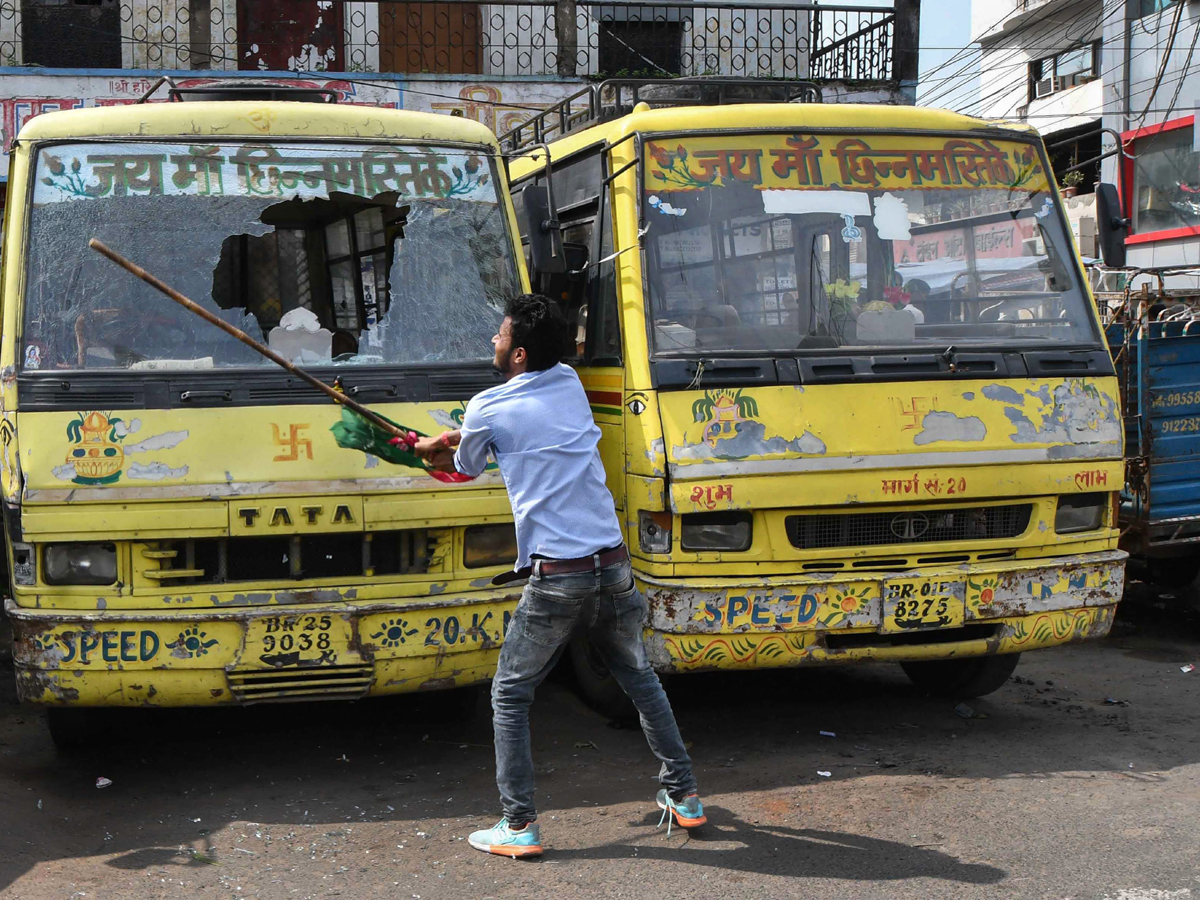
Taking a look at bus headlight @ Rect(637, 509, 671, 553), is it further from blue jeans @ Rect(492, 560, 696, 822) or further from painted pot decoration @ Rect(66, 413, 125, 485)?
painted pot decoration @ Rect(66, 413, 125, 485)

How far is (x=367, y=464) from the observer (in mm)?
4965

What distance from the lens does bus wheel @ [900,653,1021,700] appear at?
6152 millimetres

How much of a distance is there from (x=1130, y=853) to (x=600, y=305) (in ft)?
9.82

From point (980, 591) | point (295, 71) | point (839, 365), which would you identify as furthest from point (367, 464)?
point (295, 71)

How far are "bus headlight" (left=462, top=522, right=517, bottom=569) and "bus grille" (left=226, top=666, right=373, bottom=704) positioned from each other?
57cm

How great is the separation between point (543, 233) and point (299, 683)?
210 centimetres

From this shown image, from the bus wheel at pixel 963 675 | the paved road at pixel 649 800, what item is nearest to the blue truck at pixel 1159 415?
the paved road at pixel 649 800

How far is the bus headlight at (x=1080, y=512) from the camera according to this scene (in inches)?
221

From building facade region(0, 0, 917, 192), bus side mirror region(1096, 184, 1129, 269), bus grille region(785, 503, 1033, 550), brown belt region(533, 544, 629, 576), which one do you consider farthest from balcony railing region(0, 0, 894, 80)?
brown belt region(533, 544, 629, 576)

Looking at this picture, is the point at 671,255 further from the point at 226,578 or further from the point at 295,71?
the point at 295,71

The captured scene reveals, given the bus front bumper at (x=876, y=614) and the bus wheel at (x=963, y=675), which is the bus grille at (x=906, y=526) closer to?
the bus front bumper at (x=876, y=614)

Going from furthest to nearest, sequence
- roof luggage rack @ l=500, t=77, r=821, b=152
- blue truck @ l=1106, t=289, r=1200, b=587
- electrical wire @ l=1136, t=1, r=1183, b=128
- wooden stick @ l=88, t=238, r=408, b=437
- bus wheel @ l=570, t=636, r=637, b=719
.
Result: 1. electrical wire @ l=1136, t=1, r=1183, b=128
2. blue truck @ l=1106, t=289, r=1200, b=587
3. roof luggage rack @ l=500, t=77, r=821, b=152
4. bus wheel @ l=570, t=636, r=637, b=719
5. wooden stick @ l=88, t=238, r=408, b=437

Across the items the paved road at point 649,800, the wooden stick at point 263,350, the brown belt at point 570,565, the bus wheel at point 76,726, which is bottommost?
the paved road at point 649,800

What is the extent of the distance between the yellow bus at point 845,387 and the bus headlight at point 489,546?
1.69 feet
